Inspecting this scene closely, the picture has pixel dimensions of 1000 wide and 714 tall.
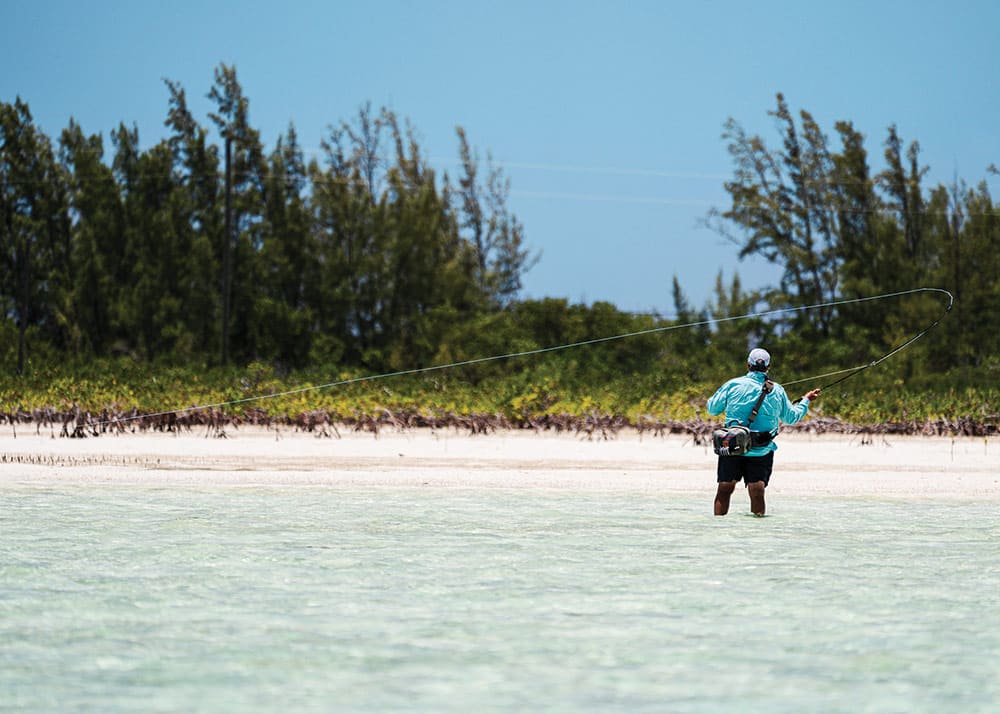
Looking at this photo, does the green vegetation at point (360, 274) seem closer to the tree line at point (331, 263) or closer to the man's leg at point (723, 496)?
the tree line at point (331, 263)

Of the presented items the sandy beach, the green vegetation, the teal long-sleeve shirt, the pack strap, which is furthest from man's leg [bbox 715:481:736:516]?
the green vegetation

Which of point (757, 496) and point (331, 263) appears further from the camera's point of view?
point (331, 263)

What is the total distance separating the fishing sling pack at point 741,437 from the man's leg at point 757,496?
48cm

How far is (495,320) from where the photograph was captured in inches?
1155

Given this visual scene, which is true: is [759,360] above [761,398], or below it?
above

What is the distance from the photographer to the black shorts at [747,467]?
9961 mm

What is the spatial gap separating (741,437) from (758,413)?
25 cm

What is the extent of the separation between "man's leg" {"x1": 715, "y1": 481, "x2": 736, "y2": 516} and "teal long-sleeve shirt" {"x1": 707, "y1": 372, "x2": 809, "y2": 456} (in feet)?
1.38

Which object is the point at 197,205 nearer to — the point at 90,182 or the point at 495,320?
the point at 90,182

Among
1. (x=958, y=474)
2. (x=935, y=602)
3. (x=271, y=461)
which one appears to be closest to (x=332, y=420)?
(x=271, y=461)

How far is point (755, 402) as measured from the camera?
967 cm

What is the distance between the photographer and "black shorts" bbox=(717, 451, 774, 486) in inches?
392

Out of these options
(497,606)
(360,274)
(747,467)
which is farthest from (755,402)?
(360,274)

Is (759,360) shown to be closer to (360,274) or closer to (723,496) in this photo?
(723,496)
